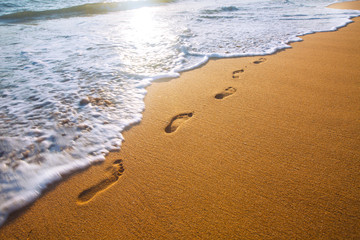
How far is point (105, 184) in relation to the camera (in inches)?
61.4

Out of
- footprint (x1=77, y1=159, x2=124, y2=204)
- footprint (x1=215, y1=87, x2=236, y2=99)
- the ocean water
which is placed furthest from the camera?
footprint (x1=215, y1=87, x2=236, y2=99)

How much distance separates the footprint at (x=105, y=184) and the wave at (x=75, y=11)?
10.7 m

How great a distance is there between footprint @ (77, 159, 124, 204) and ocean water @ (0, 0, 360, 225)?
0.17 metres

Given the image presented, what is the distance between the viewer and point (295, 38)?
4734 mm

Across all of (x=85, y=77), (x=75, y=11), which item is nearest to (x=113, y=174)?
(x=85, y=77)

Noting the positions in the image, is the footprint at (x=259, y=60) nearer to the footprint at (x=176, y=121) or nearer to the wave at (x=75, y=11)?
the footprint at (x=176, y=121)

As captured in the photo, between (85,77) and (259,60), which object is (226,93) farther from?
(85,77)

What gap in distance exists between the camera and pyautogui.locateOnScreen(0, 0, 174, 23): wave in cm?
957

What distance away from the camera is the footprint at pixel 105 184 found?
1.47 metres

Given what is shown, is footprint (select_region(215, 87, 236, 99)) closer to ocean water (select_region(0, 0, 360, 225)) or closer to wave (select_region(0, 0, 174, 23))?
ocean water (select_region(0, 0, 360, 225))

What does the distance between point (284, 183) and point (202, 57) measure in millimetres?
3019

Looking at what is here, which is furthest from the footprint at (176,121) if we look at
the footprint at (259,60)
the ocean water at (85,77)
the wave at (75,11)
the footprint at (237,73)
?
the wave at (75,11)

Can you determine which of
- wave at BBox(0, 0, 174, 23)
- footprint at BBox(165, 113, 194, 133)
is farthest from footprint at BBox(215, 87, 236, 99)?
wave at BBox(0, 0, 174, 23)

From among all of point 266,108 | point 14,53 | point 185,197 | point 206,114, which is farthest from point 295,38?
point 14,53
